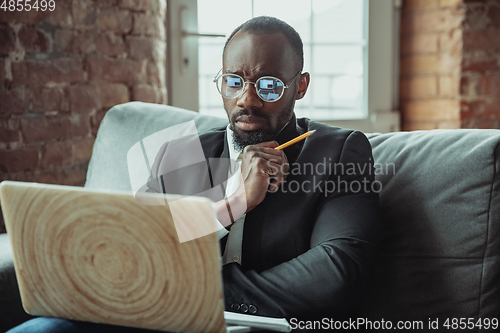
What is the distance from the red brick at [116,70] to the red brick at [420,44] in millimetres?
1289

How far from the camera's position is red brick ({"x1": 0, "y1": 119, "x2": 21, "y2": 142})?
5.18 ft

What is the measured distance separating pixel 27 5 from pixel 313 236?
1.25 metres

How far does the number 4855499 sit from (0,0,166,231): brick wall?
0.01 metres

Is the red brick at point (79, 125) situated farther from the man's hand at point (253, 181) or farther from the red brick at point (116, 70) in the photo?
the man's hand at point (253, 181)

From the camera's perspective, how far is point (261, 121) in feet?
3.72

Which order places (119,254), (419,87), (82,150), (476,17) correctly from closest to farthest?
(119,254)
(82,150)
(476,17)
(419,87)

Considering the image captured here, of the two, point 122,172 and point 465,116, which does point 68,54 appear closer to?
point 122,172

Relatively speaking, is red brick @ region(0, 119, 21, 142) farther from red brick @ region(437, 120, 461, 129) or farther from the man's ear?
red brick @ region(437, 120, 461, 129)

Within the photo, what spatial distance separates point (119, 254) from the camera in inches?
26.8

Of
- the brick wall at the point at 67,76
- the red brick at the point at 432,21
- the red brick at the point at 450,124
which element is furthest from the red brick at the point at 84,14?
the red brick at the point at 450,124

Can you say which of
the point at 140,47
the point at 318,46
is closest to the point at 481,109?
the point at 318,46

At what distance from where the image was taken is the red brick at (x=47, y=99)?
5.35 ft

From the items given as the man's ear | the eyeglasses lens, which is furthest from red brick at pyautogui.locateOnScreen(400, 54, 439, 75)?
the eyeglasses lens

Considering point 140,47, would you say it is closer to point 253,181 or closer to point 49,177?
point 49,177
